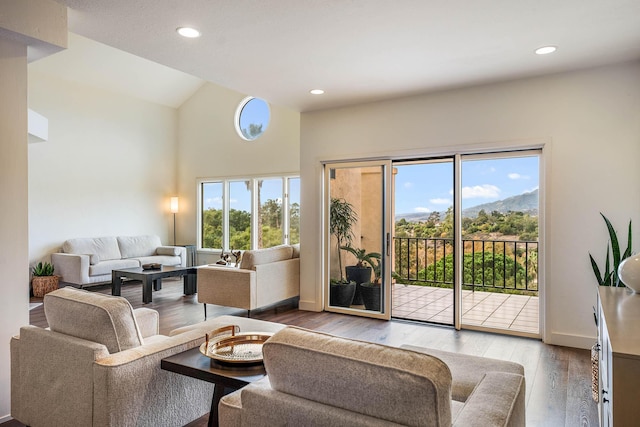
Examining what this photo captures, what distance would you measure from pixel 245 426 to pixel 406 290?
5894mm

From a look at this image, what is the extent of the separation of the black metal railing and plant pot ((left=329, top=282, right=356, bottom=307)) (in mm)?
833

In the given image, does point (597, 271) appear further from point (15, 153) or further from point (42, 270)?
point (42, 270)

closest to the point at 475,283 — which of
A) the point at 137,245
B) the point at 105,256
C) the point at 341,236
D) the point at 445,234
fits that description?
the point at 445,234

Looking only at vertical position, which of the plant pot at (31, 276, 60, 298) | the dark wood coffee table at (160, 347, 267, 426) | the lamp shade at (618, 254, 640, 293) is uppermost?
the lamp shade at (618, 254, 640, 293)

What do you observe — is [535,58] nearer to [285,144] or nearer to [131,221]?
[285,144]

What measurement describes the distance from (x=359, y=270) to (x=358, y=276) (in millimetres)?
81

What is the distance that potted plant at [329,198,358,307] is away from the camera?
207 inches

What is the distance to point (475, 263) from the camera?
5.98m

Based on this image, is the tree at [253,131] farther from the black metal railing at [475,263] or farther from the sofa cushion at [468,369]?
the sofa cushion at [468,369]

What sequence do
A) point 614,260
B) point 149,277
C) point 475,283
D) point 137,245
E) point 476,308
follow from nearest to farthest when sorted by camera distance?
point 614,260
point 476,308
point 149,277
point 475,283
point 137,245

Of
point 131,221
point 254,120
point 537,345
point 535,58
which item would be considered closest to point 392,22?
point 535,58

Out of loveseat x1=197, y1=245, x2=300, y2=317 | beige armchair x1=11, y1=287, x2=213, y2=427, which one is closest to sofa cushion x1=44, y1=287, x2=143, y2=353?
beige armchair x1=11, y1=287, x2=213, y2=427

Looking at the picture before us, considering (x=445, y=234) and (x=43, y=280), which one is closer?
(x=43, y=280)

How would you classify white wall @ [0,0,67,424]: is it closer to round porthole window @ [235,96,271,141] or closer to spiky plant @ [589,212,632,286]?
spiky plant @ [589,212,632,286]
